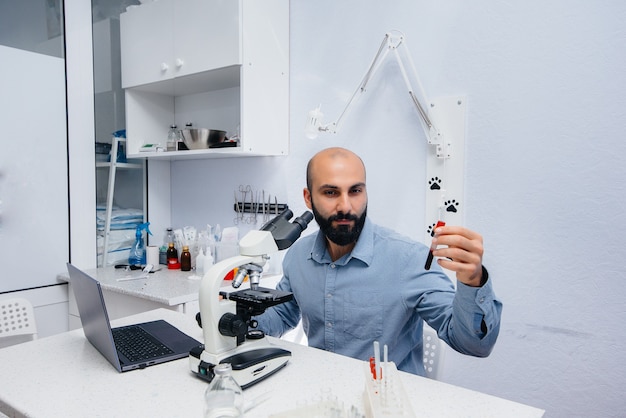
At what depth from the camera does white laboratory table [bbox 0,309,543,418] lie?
0.92 m

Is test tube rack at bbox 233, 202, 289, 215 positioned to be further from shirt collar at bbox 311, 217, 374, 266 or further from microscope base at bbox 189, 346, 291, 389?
microscope base at bbox 189, 346, 291, 389

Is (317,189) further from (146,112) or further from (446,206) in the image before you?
(146,112)

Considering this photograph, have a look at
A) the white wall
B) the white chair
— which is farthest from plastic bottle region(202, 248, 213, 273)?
the white wall

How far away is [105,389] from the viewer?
1016 millimetres

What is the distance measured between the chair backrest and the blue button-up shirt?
33 mm

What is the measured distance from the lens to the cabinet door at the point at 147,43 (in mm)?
2500

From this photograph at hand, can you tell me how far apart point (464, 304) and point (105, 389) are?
35.0 inches

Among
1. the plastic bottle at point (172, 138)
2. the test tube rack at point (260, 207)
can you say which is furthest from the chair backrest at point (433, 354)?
the plastic bottle at point (172, 138)

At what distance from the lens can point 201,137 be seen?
96.3 inches

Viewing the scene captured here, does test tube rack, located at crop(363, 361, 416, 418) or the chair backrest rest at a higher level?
test tube rack, located at crop(363, 361, 416, 418)

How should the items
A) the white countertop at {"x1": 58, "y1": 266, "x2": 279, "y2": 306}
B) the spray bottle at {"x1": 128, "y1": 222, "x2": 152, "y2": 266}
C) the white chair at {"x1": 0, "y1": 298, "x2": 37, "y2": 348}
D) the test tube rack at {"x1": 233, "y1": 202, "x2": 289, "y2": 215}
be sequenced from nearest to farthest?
the white chair at {"x1": 0, "y1": 298, "x2": 37, "y2": 348} → the white countertop at {"x1": 58, "y1": 266, "x2": 279, "y2": 306} → the test tube rack at {"x1": 233, "y1": 202, "x2": 289, "y2": 215} → the spray bottle at {"x1": 128, "y1": 222, "x2": 152, "y2": 266}

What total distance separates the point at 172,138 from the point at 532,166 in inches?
83.7

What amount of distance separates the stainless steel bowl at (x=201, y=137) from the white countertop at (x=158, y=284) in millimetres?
759

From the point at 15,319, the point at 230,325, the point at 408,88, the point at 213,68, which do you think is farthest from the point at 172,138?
the point at 230,325
